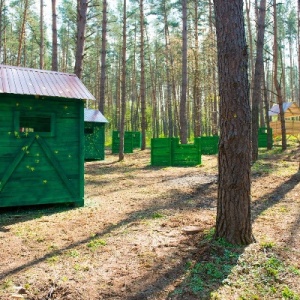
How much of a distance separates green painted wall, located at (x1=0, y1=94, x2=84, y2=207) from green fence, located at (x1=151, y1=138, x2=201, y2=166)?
7.68m

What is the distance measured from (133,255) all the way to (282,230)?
8.28ft

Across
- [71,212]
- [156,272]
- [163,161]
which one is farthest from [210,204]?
[163,161]

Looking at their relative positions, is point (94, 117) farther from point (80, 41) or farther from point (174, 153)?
point (80, 41)

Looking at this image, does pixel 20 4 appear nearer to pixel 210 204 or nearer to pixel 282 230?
pixel 210 204

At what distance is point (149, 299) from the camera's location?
10.6 feet

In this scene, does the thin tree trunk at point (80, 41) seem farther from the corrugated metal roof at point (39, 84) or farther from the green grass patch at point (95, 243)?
the green grass patch at point (95, 243)

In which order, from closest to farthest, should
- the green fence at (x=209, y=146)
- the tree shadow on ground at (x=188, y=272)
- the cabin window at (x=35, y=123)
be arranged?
the tree shadow on ground at (x=188, y=272) < the cabin window at (x=35, y=123) < the green fence at (x=209, y=146)

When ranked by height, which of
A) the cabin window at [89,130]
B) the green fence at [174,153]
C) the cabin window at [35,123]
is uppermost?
the cabin window at [89,130]

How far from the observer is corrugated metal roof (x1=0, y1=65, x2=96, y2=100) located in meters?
6.61

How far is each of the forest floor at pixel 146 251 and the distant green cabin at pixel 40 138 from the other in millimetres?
467

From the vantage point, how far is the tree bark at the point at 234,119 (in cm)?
434

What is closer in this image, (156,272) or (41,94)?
(156,272)

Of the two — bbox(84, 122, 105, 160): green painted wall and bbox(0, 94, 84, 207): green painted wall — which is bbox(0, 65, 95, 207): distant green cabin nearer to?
bbox(0, 94, 84, 207): green painted wall

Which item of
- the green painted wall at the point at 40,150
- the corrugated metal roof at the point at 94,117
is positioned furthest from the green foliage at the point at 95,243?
the corrugated metal roof at the point at 94,117
